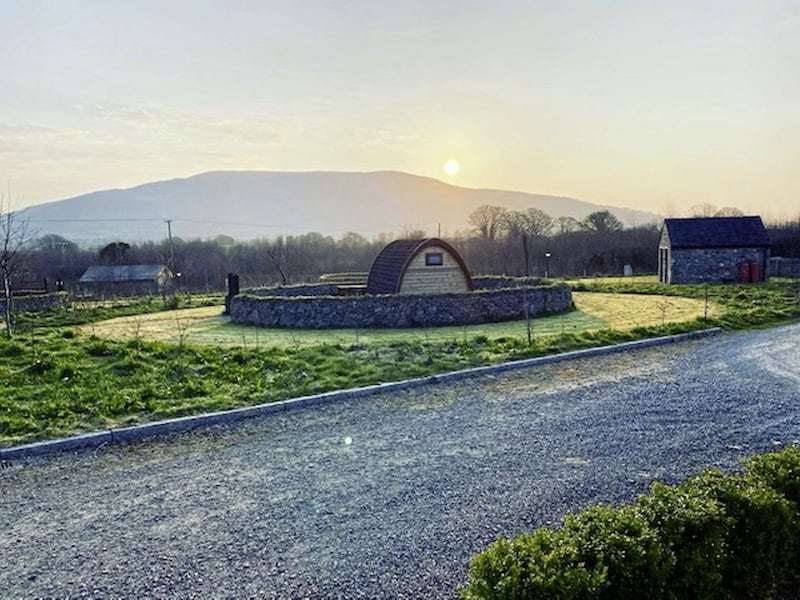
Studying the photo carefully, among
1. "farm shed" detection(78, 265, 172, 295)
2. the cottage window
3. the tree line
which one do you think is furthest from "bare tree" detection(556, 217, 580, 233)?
the cottage window

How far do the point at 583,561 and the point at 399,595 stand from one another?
125 centimetres

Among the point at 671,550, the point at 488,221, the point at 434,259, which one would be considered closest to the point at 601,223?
the point at 488,221

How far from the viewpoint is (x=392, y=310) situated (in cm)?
1678

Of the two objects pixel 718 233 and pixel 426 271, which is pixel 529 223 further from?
pixel 426 271

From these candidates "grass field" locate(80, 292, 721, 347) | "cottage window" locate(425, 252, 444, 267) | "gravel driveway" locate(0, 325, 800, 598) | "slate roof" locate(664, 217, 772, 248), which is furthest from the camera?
"slate roof" locate(664, 217, 772, 248)

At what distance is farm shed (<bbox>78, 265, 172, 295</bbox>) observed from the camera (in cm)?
3534

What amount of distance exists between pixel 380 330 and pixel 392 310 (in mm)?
911

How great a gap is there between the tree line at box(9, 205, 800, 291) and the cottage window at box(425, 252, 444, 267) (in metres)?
14.8

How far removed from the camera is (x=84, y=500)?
5.07 meters

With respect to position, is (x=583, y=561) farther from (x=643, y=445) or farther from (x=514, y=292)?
(x=514, y=292)

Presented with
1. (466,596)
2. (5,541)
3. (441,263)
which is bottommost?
(5,541)

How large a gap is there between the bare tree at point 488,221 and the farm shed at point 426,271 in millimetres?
37306

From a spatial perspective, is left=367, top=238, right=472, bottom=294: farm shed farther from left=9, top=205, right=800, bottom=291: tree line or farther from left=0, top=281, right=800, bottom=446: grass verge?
left=9, top=205, right=800, bottom=291: tree line

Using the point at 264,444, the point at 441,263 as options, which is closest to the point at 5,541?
the point at 264,444
